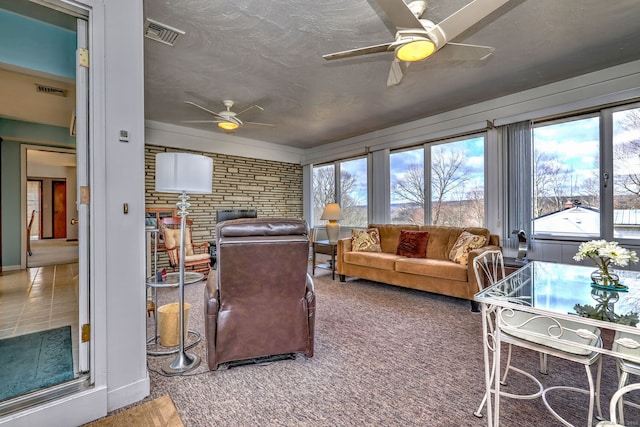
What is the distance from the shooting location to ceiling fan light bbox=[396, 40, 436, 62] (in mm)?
2000

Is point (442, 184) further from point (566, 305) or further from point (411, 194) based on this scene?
point (566, 305)

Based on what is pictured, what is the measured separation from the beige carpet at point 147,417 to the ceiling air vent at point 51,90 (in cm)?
357

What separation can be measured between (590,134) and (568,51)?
1.11 meters

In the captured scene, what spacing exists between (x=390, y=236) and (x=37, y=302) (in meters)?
4.57

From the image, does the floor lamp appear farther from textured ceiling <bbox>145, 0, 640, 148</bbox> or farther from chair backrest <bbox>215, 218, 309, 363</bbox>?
textured ceiling <bbox>145, 0, 640, 148</bbox>

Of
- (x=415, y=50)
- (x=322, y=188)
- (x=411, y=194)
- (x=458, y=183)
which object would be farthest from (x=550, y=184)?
(x=322, y=188)

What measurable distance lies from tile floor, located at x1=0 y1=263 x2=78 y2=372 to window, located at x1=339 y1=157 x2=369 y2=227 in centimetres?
449

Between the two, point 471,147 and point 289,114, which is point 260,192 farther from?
point 471,147

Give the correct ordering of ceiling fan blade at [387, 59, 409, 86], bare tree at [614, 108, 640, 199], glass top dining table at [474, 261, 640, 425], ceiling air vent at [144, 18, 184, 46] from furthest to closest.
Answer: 1. bare tree at [614, 108, 640, 199]
2. ceiling fan blade at [387, 59, 409, 86]
3. ceiling air vent at [144, 18, 184, 46]
4. glass top dining table at [474, 261, 640, 425]

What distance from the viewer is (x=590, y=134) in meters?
3.34

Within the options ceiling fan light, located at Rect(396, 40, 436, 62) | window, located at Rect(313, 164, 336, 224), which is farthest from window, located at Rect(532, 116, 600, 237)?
window, located at Rect(313, 164, 336, 224)

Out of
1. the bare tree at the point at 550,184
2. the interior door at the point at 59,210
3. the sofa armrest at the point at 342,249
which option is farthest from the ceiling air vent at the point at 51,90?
the interior door at the point at 59,210

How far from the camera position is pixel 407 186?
514cm

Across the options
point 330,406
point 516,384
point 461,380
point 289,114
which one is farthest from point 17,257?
point 516,384
